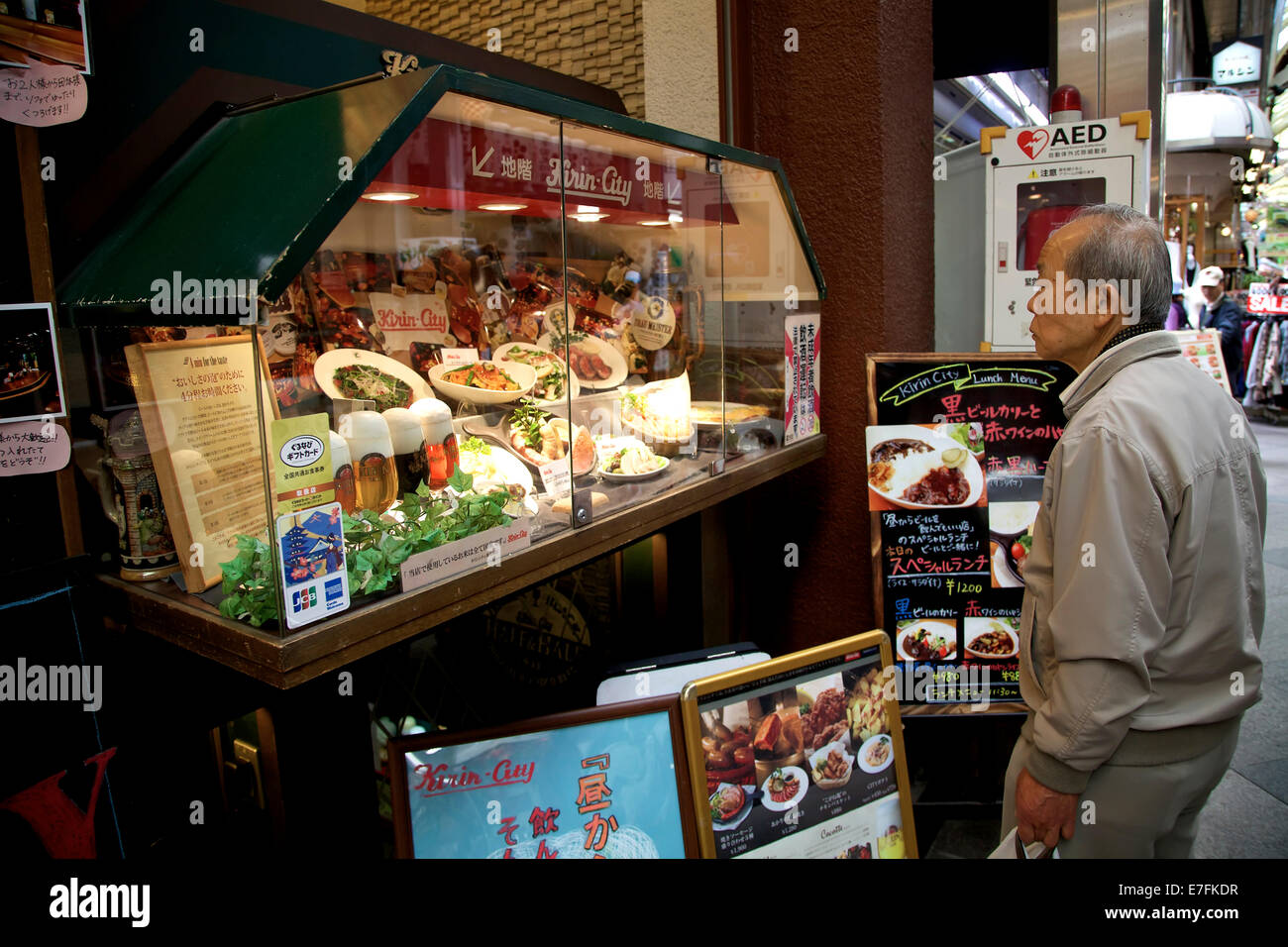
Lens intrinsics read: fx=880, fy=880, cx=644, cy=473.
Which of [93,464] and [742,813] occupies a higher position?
[93,464]

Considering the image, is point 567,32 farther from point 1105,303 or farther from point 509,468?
point 1105,303

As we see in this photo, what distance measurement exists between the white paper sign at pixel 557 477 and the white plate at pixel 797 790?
81 centimetres

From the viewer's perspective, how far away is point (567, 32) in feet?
12.0

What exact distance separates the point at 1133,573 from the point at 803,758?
32.1 inches

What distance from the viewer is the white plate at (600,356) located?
262 cm

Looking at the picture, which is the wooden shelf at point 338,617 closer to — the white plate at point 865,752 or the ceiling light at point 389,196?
the white plate at point 865,752

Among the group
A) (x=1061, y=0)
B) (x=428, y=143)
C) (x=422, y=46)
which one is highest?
(x=1061, y=0)

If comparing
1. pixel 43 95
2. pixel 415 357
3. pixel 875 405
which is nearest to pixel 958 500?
pixel 875 405

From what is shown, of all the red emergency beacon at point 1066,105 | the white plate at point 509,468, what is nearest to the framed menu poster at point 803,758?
the white plate at point 509,468

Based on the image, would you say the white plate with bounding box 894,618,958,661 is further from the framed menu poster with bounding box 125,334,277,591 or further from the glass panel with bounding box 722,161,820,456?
the framed menu poster with bounding box 125,334,277,591
